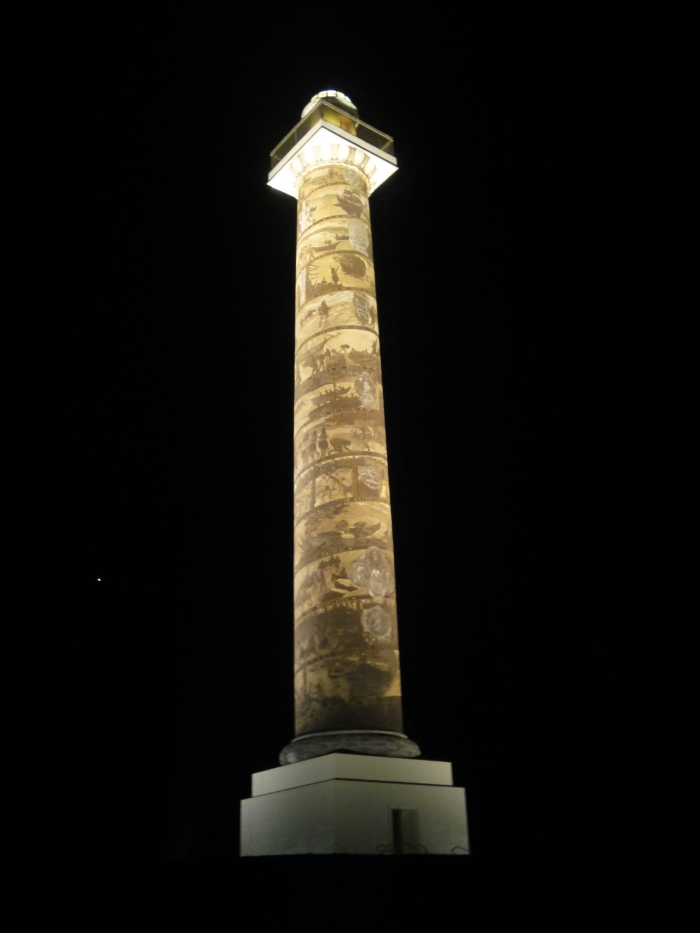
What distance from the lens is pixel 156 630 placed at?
58.8 ft

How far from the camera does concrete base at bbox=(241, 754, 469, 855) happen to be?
6164 mm

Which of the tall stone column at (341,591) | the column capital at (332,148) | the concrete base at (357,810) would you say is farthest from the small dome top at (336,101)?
the concrete base at (357,810)

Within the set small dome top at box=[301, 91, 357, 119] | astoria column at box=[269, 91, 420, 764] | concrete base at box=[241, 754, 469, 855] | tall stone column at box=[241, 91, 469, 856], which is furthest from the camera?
small dome top at box=[301, 91, 357, 119]

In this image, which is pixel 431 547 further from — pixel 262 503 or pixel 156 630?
pixel 156 630

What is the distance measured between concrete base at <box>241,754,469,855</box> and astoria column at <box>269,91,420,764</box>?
19 cm

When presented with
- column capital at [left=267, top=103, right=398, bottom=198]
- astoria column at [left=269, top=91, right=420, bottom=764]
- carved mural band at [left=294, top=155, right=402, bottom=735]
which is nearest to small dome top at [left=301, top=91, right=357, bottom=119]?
astoria column at [left=269, top=91, right=420, bottom=764]

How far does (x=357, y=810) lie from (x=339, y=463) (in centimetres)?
302

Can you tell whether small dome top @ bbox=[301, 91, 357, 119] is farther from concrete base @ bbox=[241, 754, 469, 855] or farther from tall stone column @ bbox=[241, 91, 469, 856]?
concrete base @ bbox=[241, 754, 469, 855]

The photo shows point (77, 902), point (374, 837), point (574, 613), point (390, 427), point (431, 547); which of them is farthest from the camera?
point (390, 427)

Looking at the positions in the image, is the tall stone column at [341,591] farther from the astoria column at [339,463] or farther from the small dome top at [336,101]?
the small dome top at [336,101]

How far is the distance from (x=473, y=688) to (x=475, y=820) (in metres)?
2.38

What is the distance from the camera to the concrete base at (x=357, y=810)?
20.2 feet

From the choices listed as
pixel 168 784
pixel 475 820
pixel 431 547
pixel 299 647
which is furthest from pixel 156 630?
pixel 299 647

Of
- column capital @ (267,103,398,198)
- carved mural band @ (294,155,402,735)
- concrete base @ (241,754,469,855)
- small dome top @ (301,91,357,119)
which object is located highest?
small dome top @ (301,91,357,119)
